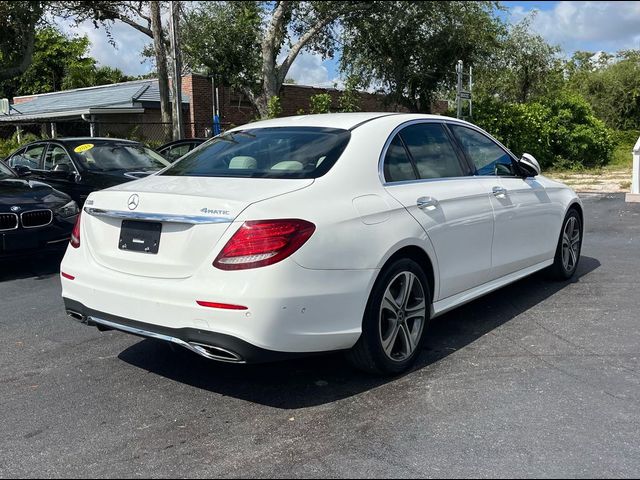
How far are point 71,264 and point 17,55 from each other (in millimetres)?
14105

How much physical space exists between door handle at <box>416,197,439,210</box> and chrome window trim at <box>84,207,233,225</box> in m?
1.41

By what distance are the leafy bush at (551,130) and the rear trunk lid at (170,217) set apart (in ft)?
60.2

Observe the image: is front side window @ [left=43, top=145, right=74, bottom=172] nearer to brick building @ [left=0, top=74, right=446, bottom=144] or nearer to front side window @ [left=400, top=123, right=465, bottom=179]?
front side window @ [left=400, top=123, right=465, bottom=179]

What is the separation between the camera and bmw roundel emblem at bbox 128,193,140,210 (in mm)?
3812

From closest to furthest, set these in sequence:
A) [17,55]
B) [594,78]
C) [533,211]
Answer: [533,211]
[17,55]
[594,78]

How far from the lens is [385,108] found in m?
26.7

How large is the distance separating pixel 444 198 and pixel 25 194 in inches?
201

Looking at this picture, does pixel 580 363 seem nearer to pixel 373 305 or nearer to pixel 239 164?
pixel 373 305

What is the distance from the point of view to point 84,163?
9320 millimetres

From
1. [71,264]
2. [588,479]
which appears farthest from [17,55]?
[588,479]

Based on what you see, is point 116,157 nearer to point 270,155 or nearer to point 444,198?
point 270,155

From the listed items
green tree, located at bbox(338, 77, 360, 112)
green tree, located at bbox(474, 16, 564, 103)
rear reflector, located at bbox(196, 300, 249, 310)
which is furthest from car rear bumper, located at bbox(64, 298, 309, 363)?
green tree, located at bbox(474, 16, 564, 103)

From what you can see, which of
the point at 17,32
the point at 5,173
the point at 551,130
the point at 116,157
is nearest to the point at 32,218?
the point at 5,173

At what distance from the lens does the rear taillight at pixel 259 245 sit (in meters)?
3.40
